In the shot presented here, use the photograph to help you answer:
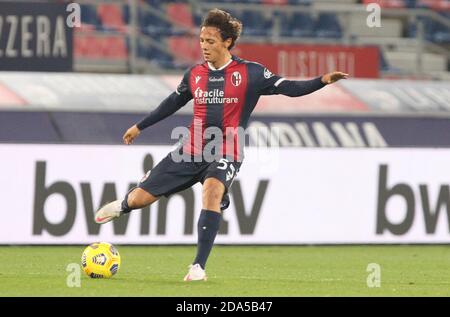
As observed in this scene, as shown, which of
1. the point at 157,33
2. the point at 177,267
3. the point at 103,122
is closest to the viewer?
the point at 177,267

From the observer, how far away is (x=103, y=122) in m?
16.6

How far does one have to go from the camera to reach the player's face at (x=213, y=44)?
10.3 m

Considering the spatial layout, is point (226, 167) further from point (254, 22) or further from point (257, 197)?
point (254, 22)

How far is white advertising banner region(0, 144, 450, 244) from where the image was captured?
14273 mm

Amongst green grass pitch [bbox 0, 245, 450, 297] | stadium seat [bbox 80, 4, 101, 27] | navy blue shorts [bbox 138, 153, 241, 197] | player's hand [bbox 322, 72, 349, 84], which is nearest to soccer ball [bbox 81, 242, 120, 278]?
green grass pitch [bbox 0, 245, 450, 297]

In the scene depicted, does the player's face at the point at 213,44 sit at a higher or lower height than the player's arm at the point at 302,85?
higher

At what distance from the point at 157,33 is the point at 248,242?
6.58 m

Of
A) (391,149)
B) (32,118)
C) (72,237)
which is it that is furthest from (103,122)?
(391,149)

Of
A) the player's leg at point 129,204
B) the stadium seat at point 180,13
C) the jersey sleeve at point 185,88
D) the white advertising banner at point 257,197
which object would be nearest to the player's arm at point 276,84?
the jersey sleeve at point 185,88

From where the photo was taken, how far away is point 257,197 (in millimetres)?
15031

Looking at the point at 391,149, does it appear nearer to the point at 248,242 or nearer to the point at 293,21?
the point at 248,242

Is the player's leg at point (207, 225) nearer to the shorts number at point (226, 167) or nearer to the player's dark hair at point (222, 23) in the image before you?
the shorts number at point (226, 167)

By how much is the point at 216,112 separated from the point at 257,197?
4.65 metres

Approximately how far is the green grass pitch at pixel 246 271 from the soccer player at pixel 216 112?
65 centimetres
